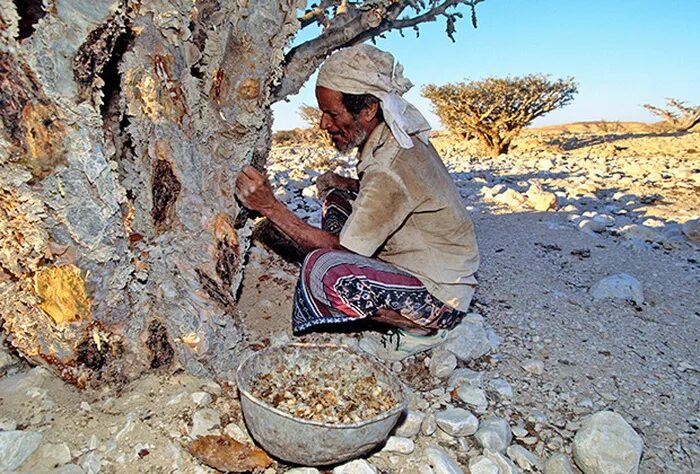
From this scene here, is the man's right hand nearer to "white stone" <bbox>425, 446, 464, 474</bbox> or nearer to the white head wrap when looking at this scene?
the white head wrap

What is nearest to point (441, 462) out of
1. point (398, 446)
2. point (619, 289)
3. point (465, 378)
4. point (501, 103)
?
point (398, 446)

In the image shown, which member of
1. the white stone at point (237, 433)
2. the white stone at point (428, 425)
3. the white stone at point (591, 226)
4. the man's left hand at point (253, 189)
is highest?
the man's left hand at point (253, 189)

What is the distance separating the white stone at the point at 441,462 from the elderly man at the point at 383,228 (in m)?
0.59

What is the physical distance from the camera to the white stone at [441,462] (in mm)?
1521

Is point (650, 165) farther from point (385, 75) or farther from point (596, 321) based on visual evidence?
point (385, 75)

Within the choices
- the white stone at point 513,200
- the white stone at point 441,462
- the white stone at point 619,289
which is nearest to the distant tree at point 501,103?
the white stone at point 513,200

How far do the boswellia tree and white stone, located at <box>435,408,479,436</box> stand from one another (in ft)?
2.42

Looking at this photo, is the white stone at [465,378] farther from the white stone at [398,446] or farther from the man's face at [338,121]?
the man's face at [338,121]

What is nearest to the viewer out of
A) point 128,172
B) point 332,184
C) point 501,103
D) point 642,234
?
point 128,172

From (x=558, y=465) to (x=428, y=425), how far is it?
410 millimetres

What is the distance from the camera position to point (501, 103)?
11242mm

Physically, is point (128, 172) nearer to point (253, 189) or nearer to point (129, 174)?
point (129, 174)

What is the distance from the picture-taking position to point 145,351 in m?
1.68

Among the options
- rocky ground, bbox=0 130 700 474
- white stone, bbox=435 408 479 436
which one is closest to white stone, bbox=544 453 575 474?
rocky ground, bbox=0 130 700 474
